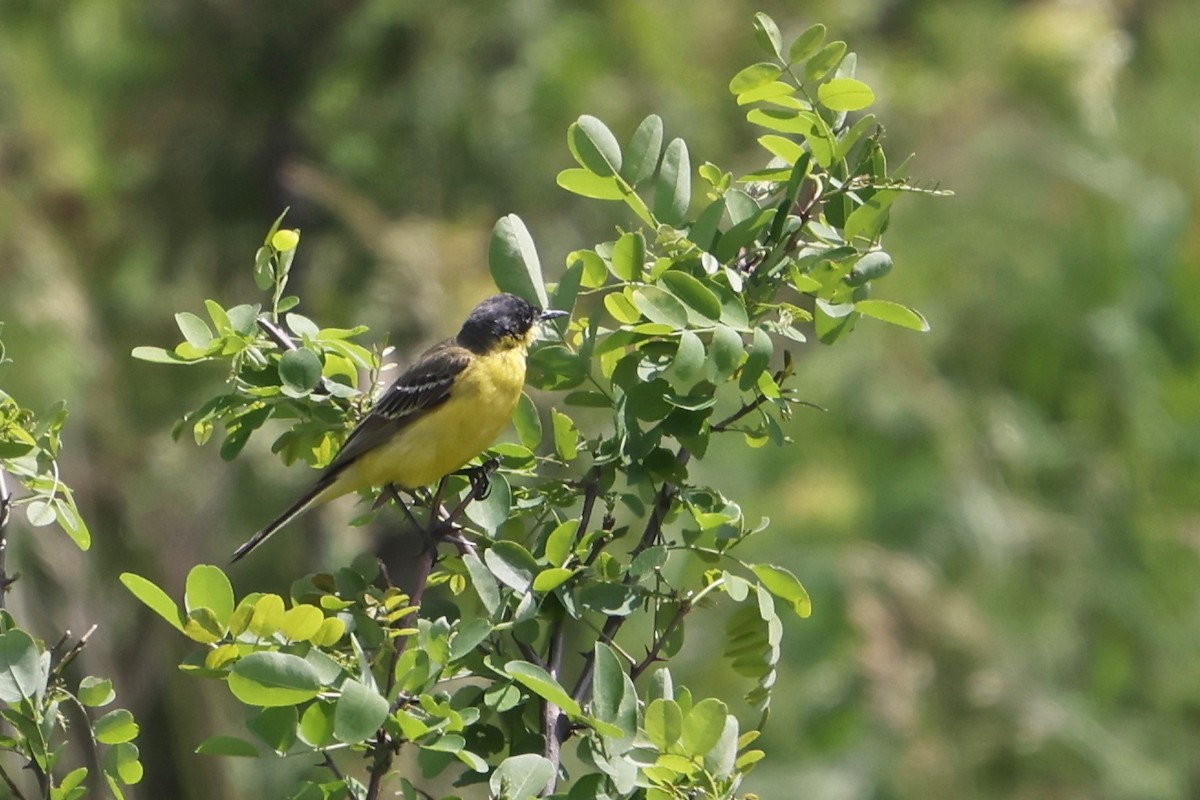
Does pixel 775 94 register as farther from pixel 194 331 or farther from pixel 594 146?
pixel 194 331

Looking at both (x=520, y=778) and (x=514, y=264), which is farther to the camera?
(x=514, y=264)

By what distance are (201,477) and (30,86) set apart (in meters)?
1.78

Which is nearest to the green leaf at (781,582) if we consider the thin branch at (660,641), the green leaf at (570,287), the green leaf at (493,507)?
the thin branch at (660,641)

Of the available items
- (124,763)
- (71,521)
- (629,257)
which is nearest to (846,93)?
(629,257)

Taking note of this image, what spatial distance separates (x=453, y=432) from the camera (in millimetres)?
3416

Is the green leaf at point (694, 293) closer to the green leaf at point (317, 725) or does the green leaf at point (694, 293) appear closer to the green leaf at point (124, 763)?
the green leaf at point (317, 725)

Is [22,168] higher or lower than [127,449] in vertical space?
higher

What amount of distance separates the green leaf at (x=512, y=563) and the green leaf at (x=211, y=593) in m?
0.34

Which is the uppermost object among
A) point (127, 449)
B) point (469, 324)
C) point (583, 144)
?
point (583, 144)

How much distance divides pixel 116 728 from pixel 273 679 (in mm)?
257

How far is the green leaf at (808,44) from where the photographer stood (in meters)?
2.27

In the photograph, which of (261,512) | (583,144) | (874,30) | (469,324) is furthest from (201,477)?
(583,144)

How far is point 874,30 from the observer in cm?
824

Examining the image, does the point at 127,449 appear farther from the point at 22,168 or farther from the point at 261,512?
the point at 22,168
